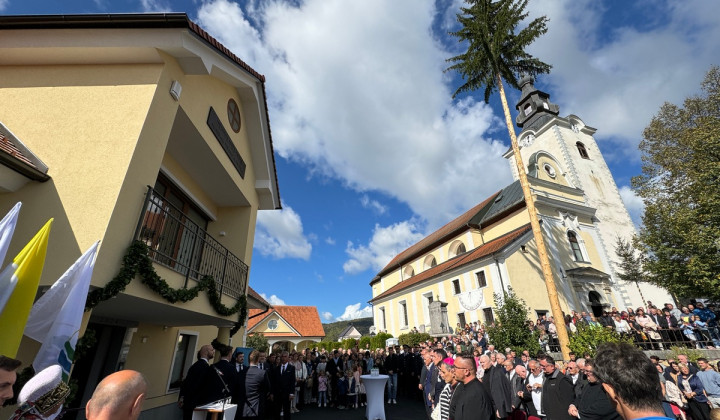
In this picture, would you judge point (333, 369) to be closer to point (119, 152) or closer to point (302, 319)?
point (119, 152)

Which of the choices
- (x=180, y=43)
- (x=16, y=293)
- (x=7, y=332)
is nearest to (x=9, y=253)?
(x=16, y=293)

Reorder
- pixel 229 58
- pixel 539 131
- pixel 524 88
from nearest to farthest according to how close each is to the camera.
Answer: pixel 229 58 → pixel 539 131 → pixel 524 88

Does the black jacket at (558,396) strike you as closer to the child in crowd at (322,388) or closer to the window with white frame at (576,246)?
the child in crowd at (322,388)

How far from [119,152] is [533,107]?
41.8 metres

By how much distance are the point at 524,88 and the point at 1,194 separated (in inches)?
1772

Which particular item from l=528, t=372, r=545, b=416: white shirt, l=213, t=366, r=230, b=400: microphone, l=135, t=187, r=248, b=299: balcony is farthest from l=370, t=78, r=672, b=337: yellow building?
l=213, t=366, r=230, b=400: microphone

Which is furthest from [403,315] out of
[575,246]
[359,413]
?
[359,413]

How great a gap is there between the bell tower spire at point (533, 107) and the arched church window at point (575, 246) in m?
15.4

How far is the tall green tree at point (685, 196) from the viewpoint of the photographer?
14352mm

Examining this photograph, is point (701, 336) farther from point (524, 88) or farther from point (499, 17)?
point (524, 88)

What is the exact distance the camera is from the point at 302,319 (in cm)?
3728

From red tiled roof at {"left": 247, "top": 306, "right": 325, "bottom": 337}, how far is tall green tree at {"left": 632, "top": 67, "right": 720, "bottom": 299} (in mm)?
30812

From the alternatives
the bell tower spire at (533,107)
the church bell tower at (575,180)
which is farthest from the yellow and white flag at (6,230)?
the bell tower spire at (533,107)

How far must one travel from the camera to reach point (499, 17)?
15.3 meters
